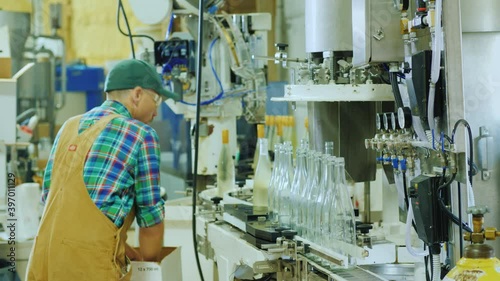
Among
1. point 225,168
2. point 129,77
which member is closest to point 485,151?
point 129,77

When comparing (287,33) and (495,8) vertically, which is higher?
(287,33)

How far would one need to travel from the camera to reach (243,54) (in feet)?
13.3

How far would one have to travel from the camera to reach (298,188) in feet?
8.69

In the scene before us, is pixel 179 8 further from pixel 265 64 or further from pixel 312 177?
pixel 312 177

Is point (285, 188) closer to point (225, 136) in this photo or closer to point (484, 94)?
point (484, 94)

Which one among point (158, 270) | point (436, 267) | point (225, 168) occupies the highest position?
point (225, 168)

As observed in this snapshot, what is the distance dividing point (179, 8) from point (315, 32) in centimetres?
160

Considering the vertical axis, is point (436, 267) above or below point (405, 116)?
below

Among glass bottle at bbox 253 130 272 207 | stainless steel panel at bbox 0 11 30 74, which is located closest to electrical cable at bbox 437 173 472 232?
glass bottle at bbox 253 130 272 207

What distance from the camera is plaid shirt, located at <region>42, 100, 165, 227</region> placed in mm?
2809

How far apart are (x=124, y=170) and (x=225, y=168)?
1.30 m

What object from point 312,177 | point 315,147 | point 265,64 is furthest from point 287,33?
point 312,177

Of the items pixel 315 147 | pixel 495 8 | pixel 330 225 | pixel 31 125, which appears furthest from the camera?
pixel 31 125

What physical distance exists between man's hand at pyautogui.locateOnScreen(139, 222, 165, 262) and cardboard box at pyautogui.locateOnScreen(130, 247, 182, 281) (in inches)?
1.8
